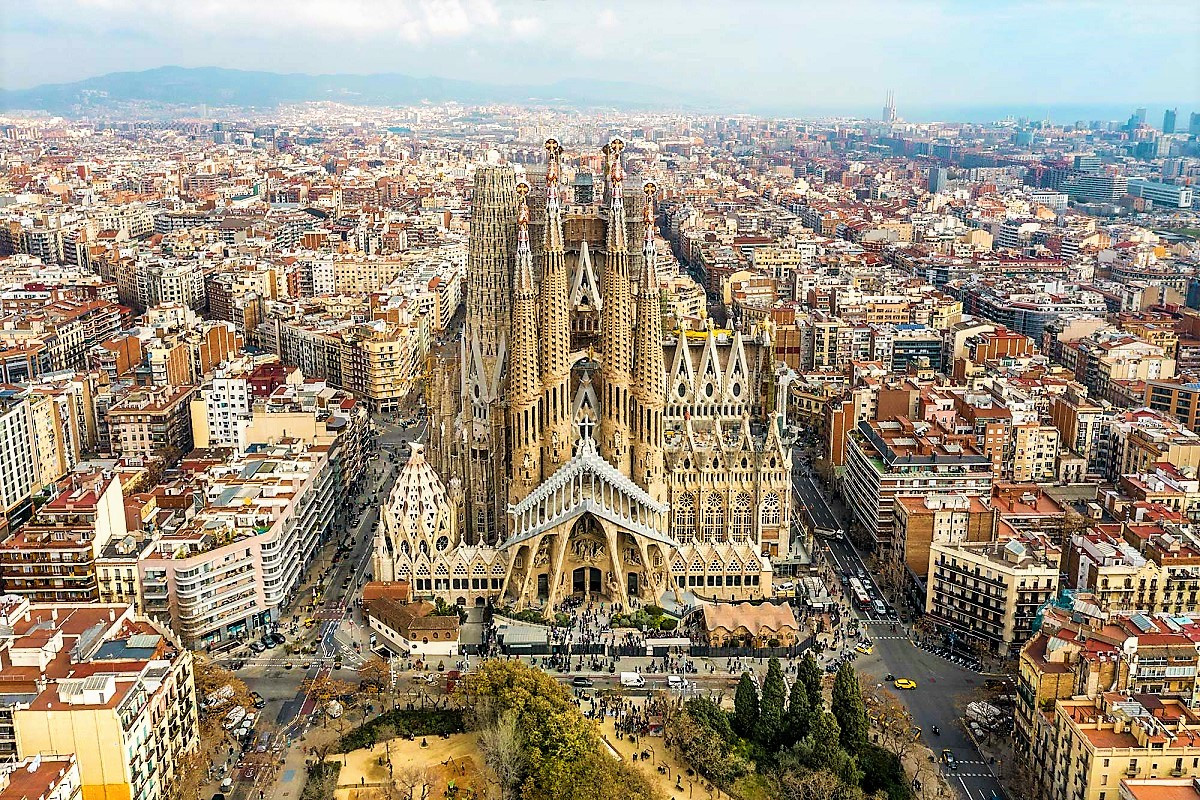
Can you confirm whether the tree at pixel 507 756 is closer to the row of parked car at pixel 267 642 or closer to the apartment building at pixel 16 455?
the row of parked car at pixel 267 642

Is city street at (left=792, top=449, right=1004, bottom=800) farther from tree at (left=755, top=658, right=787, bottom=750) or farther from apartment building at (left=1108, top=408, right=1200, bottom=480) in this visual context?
apartment building at (left=1108, top=408, right=1200, bottom=480)

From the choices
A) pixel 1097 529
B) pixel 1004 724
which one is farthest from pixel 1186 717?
pixel 1097 529

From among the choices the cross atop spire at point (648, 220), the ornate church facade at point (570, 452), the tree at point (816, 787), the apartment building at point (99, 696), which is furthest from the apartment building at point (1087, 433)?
the apartment building at point (99, 696)

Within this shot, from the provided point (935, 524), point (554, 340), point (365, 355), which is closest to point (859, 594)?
point (935, 524)

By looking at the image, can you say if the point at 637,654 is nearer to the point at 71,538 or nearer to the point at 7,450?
the point at 71,538

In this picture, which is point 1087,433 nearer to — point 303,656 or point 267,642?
point 303,656
